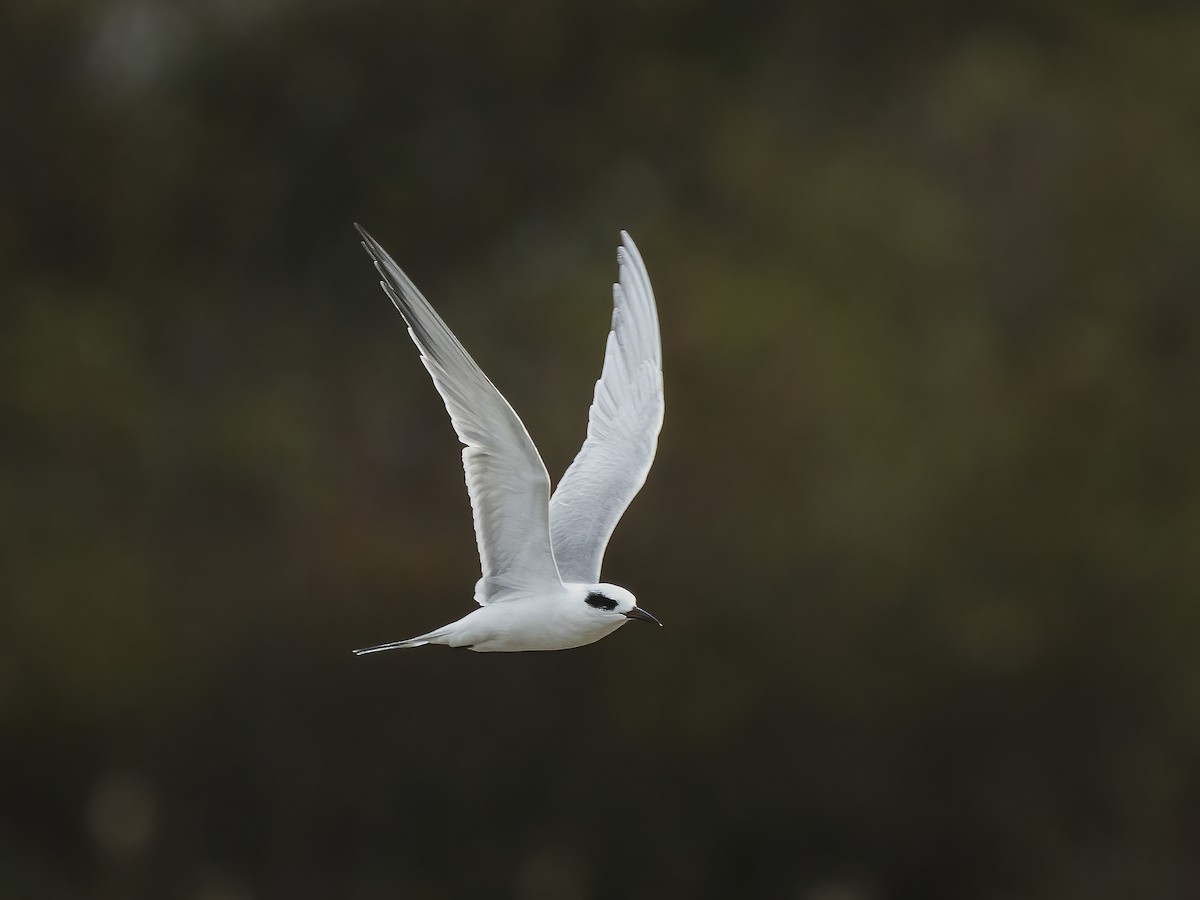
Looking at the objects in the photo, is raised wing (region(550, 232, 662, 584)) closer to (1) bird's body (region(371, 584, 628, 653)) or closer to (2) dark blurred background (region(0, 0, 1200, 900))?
(1) bird's body (region(371, 584, 628, 653))

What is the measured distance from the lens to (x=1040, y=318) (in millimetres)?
21750

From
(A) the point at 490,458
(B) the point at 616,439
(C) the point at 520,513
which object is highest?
(B) the point at 616,439

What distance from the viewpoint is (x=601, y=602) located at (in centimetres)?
665

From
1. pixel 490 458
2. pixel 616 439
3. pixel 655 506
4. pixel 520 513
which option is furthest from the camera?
pixel 655 506

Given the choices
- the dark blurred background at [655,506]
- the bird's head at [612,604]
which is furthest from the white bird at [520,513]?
the dark blurred background at [655,506]

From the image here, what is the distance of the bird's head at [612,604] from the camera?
662 cm

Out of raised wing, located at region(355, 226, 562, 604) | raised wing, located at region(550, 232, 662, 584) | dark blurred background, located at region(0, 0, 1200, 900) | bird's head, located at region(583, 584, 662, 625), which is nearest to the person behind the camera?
raised wing, located at region(355, 226, 562, 604)

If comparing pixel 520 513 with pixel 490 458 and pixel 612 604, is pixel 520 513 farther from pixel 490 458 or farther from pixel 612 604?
pixel 612 604

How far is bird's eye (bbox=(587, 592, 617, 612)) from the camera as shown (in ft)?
21.7

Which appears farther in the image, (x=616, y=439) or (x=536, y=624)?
(x=616, y=439)

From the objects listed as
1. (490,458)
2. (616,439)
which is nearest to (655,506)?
(616,439)

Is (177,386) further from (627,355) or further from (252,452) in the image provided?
(627,355)

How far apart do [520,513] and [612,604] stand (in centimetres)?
46

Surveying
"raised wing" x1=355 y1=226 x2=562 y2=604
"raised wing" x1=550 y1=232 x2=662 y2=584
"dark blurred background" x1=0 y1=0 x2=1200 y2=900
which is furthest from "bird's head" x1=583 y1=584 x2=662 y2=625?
"dark blurred background" x1=0 y1=0 x2=1200 y2=900
